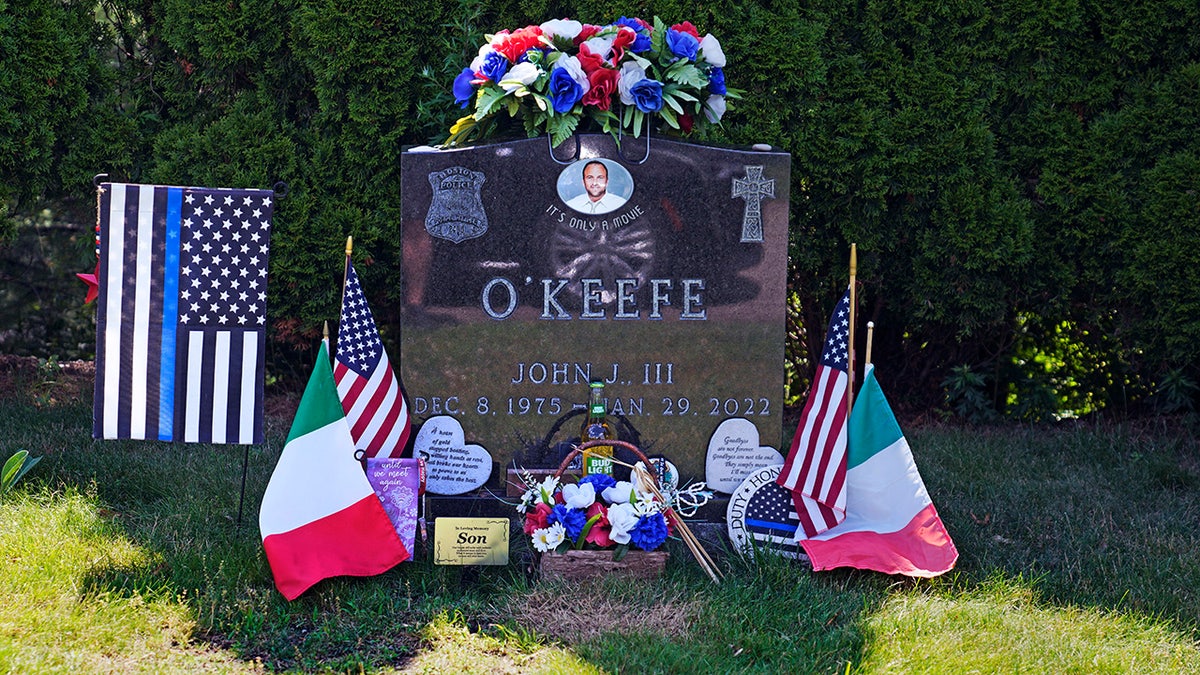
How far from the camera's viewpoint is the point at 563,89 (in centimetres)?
465

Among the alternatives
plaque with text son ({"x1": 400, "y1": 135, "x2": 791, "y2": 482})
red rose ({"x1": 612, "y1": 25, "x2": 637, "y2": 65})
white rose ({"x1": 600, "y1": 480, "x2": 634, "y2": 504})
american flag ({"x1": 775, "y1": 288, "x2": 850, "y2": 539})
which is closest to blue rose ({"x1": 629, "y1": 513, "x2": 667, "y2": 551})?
white rose ({"x1": 600, "y1": 480, "x2": 634, "y2": 504})

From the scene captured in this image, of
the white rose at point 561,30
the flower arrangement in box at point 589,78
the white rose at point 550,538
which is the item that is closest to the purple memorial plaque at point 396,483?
the white rose at point 550,538

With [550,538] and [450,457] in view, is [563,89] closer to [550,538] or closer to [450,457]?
[450,457]

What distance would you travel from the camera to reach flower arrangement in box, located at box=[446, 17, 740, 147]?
4.67m

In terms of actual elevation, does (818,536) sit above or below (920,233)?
below

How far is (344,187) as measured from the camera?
19.3ft

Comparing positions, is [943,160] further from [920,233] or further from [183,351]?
[183,351]

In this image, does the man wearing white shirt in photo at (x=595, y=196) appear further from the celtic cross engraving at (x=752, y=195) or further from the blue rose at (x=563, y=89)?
the celtic cross engraving at (x=752, y=195)

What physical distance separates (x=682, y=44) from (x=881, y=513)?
220 centimetres

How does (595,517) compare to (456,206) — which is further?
(456,206)

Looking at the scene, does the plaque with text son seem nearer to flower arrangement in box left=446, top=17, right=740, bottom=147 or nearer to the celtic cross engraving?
the celtic cross engraving

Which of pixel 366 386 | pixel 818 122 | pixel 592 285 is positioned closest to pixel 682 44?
pixel 592 285

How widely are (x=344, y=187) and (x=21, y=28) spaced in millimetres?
1796

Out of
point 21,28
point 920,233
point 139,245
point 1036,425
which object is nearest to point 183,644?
point 139,245
